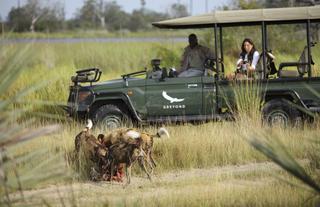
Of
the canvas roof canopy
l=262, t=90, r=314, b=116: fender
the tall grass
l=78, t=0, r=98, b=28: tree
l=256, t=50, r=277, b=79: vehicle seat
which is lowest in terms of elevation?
l=262, t=90, r=314, b=116: fender

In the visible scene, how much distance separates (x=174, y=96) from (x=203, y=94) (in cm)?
45

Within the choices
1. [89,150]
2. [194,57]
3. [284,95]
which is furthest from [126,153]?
[194,57]

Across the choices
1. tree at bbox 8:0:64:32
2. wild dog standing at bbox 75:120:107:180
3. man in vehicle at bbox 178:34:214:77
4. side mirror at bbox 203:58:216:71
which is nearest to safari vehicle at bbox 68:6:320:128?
side mirror at bbox 203:58:216:71

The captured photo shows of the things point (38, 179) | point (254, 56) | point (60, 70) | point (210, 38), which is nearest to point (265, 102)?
point (254, 56)

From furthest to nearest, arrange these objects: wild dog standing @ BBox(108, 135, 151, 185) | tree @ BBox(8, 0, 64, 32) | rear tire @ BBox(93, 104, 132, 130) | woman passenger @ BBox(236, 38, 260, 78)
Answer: woman passenger @ BBox(236, 38, 260, 78), rear tire @ BBox(93, 104, 132, 130), wild dog standing @ BBox(108, 135, 151, 185), tree @ BBox(8, 0, 64, 32)

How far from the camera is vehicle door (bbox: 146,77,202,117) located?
10.7 m

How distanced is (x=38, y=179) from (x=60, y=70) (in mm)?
12354

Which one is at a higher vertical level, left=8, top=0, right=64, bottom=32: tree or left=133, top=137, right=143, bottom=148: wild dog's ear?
left=8, top=0, right=64, bottom=32: tree

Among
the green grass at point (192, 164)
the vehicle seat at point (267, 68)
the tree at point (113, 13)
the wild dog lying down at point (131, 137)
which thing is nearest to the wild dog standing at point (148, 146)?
the wild dog lying down at point (131, 137)

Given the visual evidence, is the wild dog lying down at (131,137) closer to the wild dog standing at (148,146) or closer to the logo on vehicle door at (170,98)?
the wild dog standing at (148,146)

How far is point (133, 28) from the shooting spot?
73.4m

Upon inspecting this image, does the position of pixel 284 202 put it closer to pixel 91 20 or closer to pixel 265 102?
pixel 265 102

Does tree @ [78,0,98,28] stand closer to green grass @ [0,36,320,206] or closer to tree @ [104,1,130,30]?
tree @ [104,1,130,30]

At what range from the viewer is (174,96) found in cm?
1071
